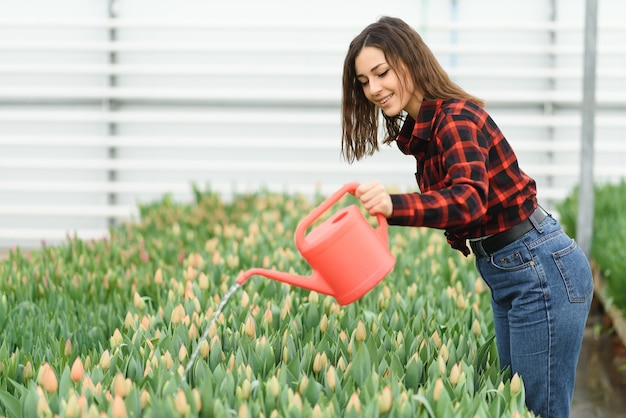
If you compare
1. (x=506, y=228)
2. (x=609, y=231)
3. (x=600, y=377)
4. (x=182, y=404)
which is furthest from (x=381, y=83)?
(x=609, y=231)

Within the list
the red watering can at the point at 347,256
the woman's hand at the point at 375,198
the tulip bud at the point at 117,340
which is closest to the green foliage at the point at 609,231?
the red watering can at the point at 347,256

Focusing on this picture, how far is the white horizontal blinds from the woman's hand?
6.49 meters

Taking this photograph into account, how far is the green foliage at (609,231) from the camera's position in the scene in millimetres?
4951

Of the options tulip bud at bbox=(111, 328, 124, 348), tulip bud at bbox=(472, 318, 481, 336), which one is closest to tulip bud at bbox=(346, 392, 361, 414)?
tulip bud at bbox=(111, 328, 124, 348)

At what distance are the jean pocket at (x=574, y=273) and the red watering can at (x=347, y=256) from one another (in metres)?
0.52

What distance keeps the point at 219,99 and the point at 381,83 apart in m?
6.50

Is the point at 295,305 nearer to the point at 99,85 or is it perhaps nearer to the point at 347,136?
the point at 347,136

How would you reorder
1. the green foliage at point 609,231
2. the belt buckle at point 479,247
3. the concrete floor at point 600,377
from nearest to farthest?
the belt buckle at point 479,247, the concrete floor at point 600,377, the green foliage at point 609,231

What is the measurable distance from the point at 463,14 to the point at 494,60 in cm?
59

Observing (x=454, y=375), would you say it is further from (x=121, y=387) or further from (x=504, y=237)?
(x=121, y=387)

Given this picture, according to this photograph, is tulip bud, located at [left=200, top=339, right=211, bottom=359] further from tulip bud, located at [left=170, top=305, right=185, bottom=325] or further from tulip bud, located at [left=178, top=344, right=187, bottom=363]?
tulip bud, located at [left=170, top=305, right=185, bottom=325]

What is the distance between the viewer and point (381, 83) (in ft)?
8.14

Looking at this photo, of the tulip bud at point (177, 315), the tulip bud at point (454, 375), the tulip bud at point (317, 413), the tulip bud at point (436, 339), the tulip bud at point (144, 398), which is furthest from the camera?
the tulip bud at point (177, 315)

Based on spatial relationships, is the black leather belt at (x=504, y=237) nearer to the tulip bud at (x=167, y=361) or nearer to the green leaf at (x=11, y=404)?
the tulip bud at (x=167, y=361)
